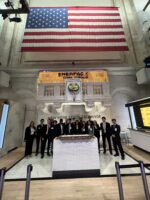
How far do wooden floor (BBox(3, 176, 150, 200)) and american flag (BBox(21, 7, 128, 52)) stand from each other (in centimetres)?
652

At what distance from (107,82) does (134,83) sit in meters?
1.97

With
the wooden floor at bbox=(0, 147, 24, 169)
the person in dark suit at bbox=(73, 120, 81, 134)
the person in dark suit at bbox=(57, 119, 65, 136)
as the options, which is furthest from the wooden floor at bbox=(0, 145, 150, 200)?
the person in dark suit at bbox=(73, 120, 81, 134)

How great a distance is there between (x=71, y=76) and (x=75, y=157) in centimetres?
623

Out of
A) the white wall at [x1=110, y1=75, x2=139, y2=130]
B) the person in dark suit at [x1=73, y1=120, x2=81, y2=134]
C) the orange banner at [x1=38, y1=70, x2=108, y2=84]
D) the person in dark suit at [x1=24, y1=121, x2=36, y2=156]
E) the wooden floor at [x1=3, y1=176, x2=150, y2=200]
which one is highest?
the orange banner at [x1=38, y1=70, x2=108, y2=84]

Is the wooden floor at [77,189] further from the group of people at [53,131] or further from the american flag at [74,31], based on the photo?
the american flag at [74,31]

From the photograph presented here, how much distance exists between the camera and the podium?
3.64 meters

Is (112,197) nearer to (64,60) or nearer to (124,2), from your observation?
(64,60)

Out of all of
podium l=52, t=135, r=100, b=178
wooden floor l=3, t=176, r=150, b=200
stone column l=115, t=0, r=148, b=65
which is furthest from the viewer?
stone column l=115, t=0, r=148, b=65

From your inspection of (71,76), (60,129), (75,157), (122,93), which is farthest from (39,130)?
(122,93)

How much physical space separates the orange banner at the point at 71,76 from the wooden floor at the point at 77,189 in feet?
21.6

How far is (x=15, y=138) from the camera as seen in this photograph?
25.1 feet

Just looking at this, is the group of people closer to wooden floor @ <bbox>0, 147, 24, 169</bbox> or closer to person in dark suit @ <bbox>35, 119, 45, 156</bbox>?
person in dark suit @ <bbox>35, 119, 45, 156</bbox>

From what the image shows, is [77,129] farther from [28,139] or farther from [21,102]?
[21,102]

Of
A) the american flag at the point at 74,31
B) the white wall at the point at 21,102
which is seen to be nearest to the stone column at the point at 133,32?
the american flag at the point at 74,31
